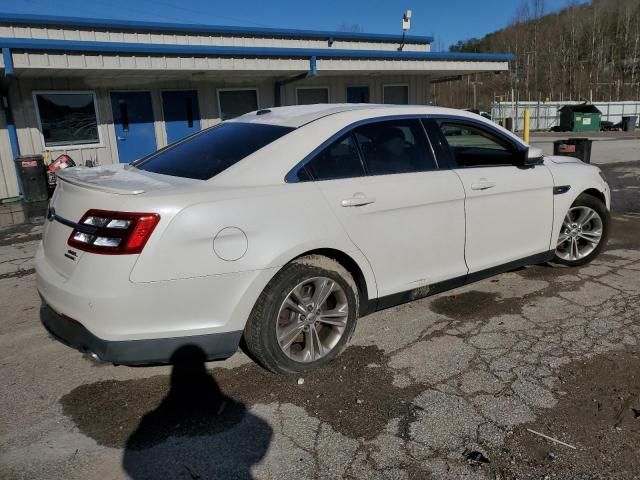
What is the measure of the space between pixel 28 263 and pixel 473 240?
5017 millimetres

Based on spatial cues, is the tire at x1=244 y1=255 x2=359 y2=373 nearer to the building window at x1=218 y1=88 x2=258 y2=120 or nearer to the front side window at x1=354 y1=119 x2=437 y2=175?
the front side window at x1=354 y1=119 x2=437 y2=175

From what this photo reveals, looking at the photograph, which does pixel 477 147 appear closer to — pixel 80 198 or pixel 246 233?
pixel 246 233

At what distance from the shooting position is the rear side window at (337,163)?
3.22m

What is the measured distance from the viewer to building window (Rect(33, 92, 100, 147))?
449 inches

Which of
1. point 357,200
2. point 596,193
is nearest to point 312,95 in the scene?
point 596,193

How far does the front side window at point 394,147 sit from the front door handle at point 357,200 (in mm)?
226

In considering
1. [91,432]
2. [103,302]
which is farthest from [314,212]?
[91,432]

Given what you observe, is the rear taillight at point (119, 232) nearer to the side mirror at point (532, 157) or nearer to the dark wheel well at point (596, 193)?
the side mirror at point (532, 157)

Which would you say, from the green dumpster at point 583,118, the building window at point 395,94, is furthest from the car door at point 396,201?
the green dumpster at point 583,118

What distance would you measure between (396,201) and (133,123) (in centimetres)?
1089

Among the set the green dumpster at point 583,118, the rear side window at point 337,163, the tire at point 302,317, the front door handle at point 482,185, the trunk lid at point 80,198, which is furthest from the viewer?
the green dumpster at point 583,118

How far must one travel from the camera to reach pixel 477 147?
4.55 meters

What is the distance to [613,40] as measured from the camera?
72.2 m

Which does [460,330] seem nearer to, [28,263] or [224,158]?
[224,158]
